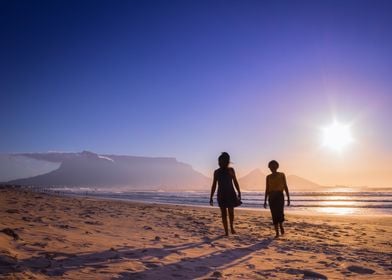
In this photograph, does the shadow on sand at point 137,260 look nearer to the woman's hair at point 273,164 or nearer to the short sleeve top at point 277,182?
the short sleeve top at point 277,182

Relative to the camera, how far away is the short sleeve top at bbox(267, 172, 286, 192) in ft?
31.8

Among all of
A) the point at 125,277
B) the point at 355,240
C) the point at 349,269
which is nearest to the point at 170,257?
the point at 125,277

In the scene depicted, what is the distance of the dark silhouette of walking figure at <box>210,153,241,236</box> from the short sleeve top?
119 centimetres

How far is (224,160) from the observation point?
9125mm

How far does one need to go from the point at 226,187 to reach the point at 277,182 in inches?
63.9

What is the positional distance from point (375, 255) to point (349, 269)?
1744mm

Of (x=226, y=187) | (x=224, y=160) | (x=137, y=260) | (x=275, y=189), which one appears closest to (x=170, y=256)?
(x=137, y=260)

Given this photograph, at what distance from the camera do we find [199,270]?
16.5 ft

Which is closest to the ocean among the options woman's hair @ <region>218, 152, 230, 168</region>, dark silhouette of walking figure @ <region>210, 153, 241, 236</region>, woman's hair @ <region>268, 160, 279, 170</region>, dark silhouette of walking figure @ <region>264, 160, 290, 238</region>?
dark silhouette of walking figure @ <region>264, 160, 290, 238</region>

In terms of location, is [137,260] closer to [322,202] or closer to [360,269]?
[360,269]

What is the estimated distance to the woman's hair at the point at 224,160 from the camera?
907cm

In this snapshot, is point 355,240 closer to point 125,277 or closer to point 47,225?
point 125,277

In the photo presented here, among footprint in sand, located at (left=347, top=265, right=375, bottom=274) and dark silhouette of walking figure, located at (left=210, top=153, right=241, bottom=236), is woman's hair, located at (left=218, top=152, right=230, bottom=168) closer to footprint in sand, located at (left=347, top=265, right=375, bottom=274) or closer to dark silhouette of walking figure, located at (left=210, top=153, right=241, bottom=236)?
→ dark silhouette of walking figure, located at (left=210, top=153, right=241, bottom=236)

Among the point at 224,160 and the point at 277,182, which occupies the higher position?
the point at 224,160
